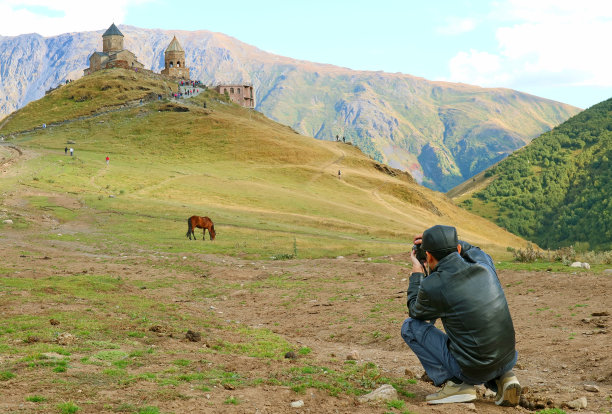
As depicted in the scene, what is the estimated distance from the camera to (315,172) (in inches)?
3538

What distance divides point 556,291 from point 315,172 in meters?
73.3

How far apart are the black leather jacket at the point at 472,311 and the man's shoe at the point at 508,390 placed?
31 centimetres

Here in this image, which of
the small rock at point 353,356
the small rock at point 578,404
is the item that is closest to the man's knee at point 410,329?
the small rock at point 578,404

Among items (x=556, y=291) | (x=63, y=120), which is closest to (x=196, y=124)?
(x=63, y=120)

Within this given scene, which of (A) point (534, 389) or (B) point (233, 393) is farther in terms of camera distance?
(A) point (534, 389)

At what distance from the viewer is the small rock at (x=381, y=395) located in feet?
26.6

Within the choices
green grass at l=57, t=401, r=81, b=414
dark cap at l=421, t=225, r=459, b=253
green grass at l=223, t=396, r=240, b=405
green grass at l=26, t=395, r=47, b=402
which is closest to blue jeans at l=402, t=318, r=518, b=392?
dark cap at l=421, t=225, r=459, b=253

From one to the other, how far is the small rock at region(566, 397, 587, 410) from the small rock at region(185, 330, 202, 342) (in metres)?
7.96

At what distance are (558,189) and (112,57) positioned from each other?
134057 millimetres

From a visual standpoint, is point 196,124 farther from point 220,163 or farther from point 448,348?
point 448,348

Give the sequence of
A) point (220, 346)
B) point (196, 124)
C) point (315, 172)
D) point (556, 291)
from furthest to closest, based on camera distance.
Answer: point (196, 124) < point (315, 172) < point (556, 291) < point (220, 346)

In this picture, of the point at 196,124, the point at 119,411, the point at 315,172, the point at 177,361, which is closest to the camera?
the point at 119,411

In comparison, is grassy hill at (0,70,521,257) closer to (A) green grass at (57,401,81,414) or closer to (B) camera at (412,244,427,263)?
(B) camera at (412,244,427,263)

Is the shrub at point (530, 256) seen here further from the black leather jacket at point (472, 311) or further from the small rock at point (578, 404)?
the black leather jacket at point (472, 311)
